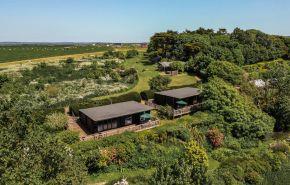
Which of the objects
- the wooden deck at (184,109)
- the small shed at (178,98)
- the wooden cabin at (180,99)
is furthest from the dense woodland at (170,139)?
the small shed at (178,98)

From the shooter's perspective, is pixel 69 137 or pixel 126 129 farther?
pixel 126 129

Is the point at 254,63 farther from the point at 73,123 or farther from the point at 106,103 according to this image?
the point at 73,123

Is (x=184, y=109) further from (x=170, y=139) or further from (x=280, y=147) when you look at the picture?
(x=280, y=147)

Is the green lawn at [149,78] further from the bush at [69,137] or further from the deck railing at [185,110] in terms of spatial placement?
the bush at [69,137]

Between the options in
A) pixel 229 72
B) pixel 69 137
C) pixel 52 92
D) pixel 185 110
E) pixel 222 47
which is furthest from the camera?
pixel 222 47

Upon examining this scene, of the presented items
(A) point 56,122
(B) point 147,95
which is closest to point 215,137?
(B) point 147,95

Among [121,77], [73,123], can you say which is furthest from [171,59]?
[73,123]
